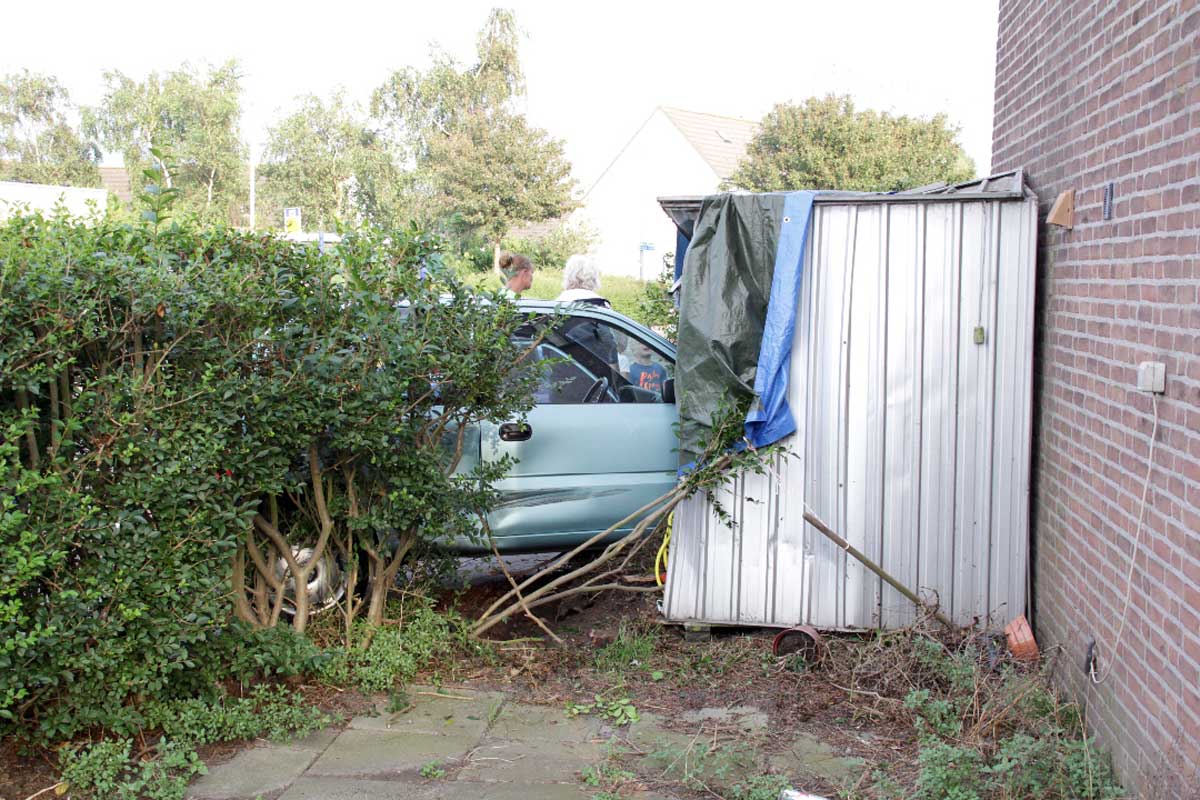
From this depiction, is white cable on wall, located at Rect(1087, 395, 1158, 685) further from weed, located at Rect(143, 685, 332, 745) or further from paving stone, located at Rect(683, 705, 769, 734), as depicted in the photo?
weed, located at Rect(143, 685, 332, 745)

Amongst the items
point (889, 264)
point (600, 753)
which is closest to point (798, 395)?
point (889, 264)

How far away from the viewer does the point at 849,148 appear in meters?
27.1

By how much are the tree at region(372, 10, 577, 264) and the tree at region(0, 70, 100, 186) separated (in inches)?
488

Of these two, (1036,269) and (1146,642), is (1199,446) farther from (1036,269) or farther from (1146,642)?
(1036,269)

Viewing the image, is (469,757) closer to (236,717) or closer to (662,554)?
(236,717)

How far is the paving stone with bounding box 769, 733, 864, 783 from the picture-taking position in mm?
4008

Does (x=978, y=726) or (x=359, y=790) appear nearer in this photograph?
(x=359, y=790)

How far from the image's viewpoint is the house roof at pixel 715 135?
130ft

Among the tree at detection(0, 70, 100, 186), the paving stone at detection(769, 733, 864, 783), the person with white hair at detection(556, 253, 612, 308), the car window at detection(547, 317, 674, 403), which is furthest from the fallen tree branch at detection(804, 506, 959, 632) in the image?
the tree at detection(0, 70, 100, 186)

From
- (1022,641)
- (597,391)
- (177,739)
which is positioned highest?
(597,391)

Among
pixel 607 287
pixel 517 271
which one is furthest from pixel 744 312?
pixel 607 287

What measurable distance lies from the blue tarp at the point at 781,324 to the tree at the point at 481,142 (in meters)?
30.2

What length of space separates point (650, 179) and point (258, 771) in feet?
125

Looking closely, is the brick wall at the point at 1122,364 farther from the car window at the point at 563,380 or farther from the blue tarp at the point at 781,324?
the car window at the point at 563,380
